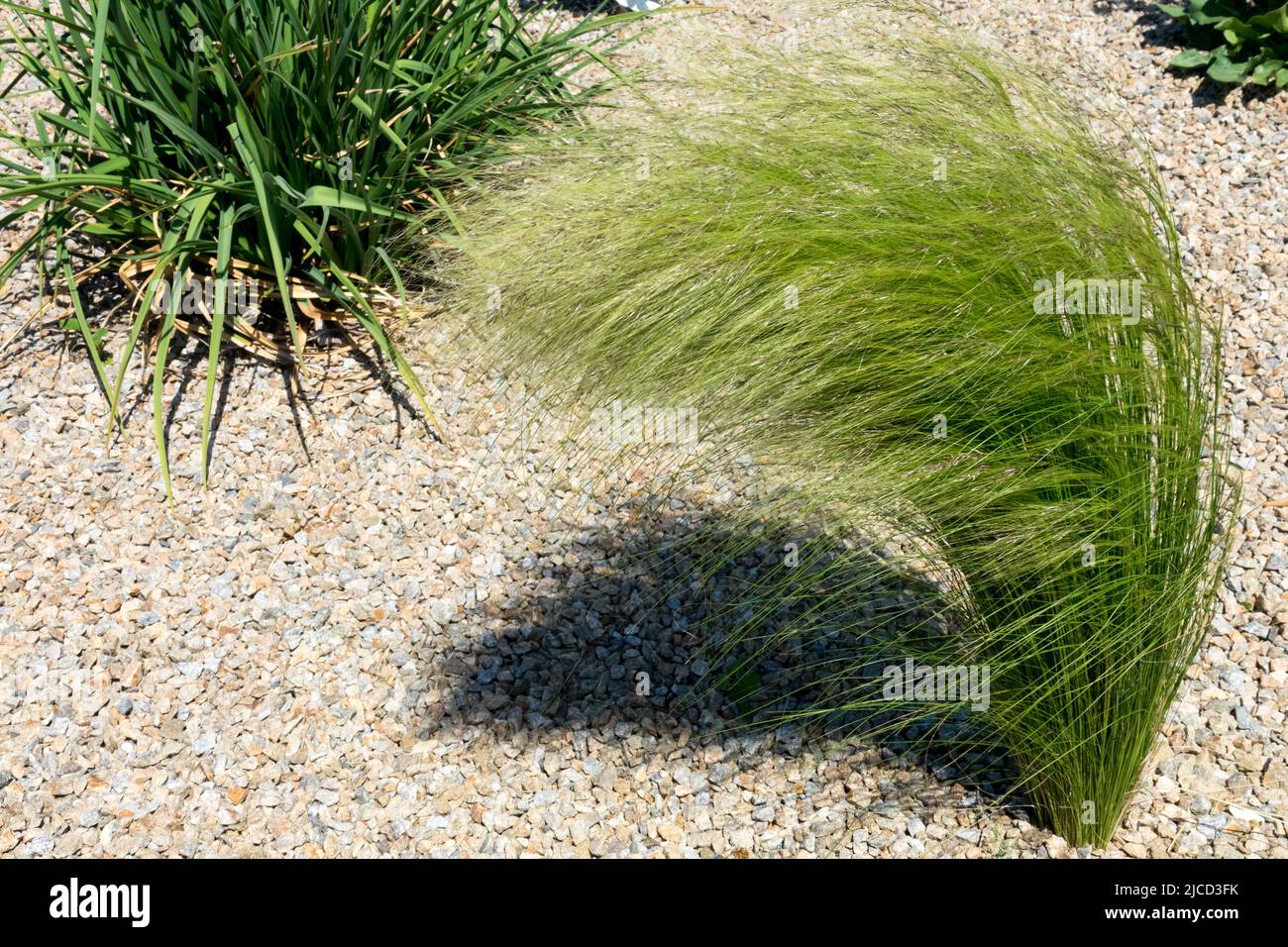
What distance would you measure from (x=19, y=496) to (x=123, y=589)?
0.49 meters

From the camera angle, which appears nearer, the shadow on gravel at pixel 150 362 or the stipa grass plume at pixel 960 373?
the stipa grass plume at pixel 960 373

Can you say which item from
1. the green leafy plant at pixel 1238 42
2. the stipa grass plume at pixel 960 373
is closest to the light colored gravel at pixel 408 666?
the stipa grass plume at pixel 960 373

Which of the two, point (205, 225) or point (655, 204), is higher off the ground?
point (655, 204)

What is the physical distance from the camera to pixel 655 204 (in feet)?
8.18

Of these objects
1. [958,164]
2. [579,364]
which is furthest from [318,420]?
[958,164]

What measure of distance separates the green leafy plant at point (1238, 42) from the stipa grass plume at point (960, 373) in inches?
89.1

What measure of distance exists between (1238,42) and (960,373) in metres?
3.20

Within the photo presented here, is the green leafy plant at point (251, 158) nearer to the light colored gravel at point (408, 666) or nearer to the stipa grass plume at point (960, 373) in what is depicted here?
the light colored gravel at point (408, 666)

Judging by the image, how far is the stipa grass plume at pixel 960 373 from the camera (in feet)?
6.81

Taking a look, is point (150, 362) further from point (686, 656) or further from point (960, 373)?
point (960, 373)

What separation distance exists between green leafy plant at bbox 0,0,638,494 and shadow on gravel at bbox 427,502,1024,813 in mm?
807

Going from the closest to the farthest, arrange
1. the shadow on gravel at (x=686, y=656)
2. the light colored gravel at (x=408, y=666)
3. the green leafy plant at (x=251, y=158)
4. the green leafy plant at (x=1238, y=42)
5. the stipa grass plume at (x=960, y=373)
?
1. the stipa grass plume at (x=960, y=373)
2. the light colored gravel at (x=408, y=666)
3. the shadow on gravel at (x=686, y=656)
4. the green leafy plant at (x=251, y=158)
5. the green leafy plant at (x=1238, y=42)

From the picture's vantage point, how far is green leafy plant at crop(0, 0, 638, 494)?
325cm
